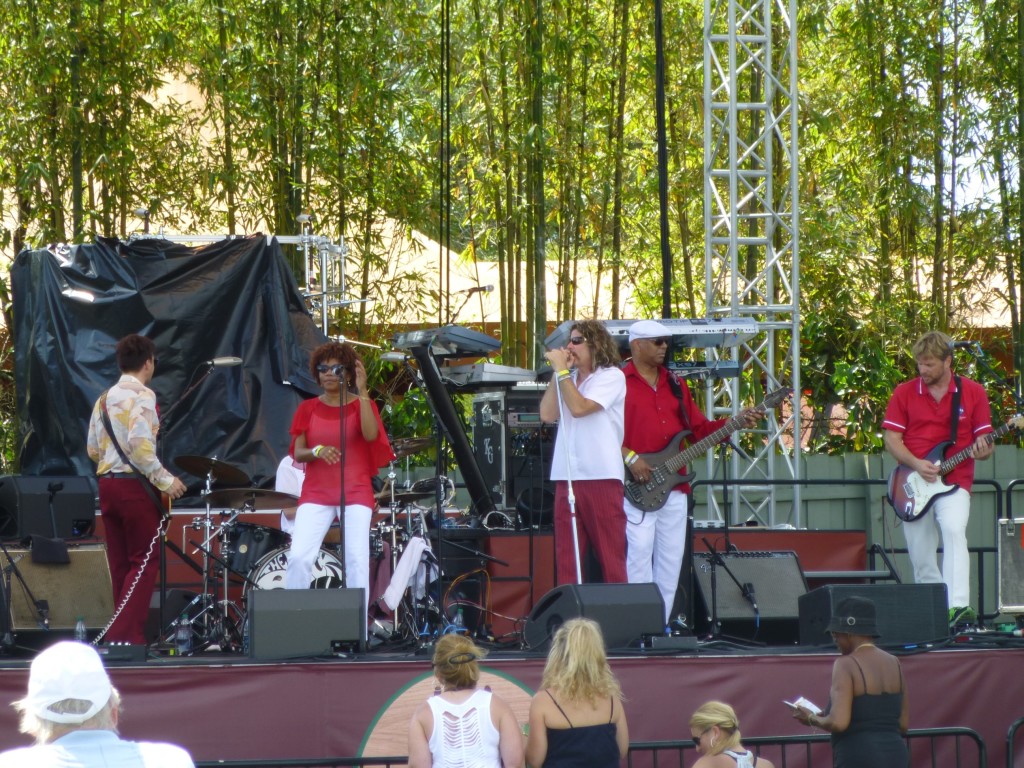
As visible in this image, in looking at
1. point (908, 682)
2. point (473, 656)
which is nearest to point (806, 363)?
point (908, 682)

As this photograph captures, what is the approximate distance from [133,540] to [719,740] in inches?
114

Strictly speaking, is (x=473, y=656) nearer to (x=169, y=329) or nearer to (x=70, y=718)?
(x=70, y=718)

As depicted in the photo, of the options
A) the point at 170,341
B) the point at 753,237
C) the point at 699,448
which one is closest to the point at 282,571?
the point at 699,448

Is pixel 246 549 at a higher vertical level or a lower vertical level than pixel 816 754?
higher

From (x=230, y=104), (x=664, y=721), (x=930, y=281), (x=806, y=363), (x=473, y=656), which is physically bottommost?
(x=664, y=721)

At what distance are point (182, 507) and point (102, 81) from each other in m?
3.52

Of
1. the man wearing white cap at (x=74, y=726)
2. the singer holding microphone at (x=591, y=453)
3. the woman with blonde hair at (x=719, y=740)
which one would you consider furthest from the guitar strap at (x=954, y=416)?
the man wearing white cap at (x=74, y=726)

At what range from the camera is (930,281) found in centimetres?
1233

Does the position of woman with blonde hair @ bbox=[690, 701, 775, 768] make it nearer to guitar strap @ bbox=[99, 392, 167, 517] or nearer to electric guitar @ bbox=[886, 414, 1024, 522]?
electric guitar @ bbox=[886, 414, 1024, 522]

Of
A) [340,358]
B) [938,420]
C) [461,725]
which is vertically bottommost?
[461,725]

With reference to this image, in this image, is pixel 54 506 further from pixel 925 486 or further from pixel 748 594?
pixel 925 486

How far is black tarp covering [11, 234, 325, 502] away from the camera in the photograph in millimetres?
7898

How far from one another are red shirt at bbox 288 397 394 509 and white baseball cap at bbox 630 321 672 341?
1242 mm

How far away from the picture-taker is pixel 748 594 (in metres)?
6.31
